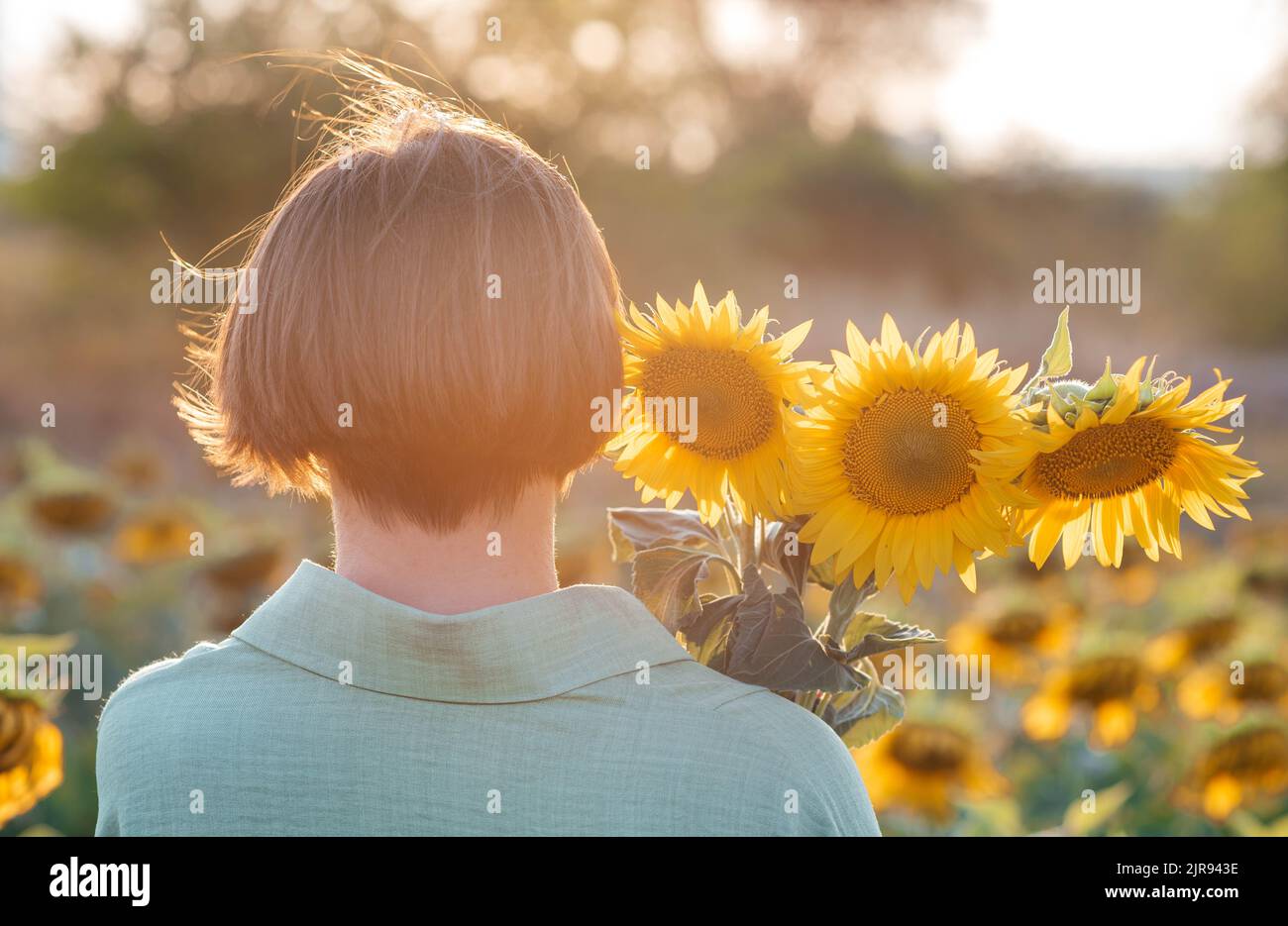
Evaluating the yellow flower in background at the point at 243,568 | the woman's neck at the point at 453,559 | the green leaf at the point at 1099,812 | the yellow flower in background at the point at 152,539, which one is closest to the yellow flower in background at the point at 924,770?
the green leaf at the point at 1099,812

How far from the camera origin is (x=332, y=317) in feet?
3.58

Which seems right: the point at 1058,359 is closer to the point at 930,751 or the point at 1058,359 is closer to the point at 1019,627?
the point at 930,751

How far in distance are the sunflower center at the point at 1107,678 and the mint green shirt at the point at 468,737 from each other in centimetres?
215

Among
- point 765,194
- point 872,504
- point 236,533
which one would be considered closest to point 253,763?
point 872,504

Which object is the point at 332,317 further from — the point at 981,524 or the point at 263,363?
the point at 981,524

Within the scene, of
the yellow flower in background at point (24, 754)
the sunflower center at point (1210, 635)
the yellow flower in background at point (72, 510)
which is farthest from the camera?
the yellow flower in background at point (72, 510)

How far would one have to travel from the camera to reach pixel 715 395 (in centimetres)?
112

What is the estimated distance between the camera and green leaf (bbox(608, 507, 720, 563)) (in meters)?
1.20

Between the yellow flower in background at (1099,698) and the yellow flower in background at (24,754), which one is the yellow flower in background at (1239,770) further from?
the yellow flower in background at (24,754)

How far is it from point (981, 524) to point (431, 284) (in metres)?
0.53

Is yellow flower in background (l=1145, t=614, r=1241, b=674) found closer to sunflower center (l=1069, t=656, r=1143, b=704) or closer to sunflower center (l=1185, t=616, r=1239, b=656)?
sunflower center (l=1185, t=616, r=1239, b=656)

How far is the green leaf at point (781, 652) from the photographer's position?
105 centimetres

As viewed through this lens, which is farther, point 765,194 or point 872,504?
point 765,194

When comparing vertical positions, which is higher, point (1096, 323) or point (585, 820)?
point (1096, 323)
